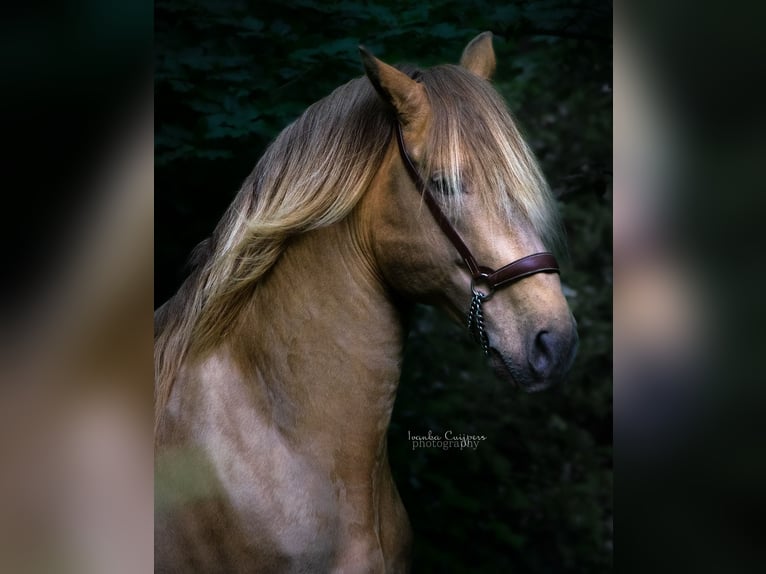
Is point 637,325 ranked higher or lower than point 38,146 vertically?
lower

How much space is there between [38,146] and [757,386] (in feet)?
6.81

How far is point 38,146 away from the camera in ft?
6.64

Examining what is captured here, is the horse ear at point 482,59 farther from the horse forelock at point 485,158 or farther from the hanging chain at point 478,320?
the hanging chain at point 478,320

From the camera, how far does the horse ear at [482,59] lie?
6.92 feet

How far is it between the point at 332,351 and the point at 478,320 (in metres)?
0.39

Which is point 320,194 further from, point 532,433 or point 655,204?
point 532,433

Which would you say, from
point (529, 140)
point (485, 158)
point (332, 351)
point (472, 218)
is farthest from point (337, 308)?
point (529, 140)

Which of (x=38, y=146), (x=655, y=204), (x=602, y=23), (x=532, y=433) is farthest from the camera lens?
(x=532, y=433)

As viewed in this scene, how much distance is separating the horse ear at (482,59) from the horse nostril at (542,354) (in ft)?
2.59

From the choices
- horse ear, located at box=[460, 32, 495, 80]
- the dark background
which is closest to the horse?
horse ear, located at box=[460, 32, 495, 80]

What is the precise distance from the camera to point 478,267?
1.77 metres

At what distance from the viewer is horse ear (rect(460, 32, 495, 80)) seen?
6.92 feet

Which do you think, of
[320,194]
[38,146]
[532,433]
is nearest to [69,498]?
[38,146]

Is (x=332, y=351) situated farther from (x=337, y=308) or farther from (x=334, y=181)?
(x=334, y=181)
